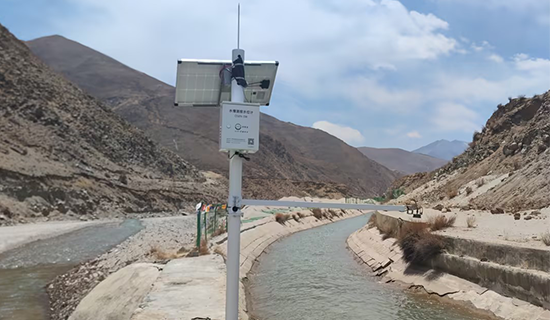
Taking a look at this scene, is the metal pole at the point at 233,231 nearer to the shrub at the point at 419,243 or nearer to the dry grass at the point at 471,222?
the shrub at the point at 419,243

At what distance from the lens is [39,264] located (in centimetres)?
1670

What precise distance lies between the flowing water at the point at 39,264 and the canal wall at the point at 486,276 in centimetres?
1017

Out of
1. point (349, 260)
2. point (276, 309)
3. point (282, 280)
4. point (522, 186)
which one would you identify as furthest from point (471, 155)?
point (276, 309)

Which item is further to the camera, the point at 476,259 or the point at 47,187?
the point at 47,187

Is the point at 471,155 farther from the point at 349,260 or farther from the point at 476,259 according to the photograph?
the point at 476,259

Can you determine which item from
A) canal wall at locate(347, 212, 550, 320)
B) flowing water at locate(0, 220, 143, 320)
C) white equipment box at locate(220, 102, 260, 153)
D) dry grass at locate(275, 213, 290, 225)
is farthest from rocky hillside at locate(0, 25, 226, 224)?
white equipment box at locate(220, 102, 260, 153)

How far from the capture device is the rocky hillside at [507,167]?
16.6 meters

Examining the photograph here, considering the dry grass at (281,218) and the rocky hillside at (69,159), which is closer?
the dry grass at (281,218)

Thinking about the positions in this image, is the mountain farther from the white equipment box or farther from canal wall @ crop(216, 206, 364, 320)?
the white equipment box

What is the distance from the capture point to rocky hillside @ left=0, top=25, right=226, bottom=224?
3391 centimetres

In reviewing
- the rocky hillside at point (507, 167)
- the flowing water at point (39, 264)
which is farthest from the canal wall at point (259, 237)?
the rocky hillside at point (507, 167)

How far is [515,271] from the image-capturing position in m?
9.08

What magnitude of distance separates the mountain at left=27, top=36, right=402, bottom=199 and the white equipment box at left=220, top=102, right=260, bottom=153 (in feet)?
240

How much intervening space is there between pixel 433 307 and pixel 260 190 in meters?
74.7
